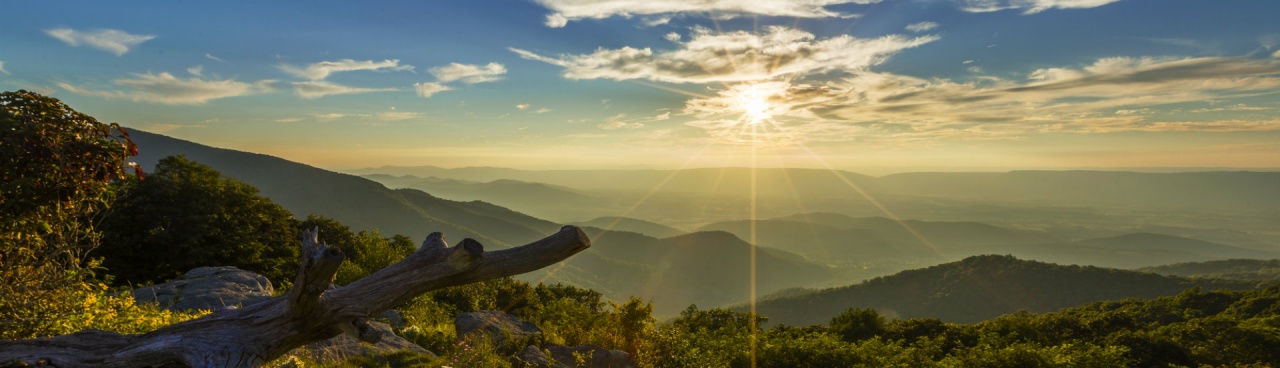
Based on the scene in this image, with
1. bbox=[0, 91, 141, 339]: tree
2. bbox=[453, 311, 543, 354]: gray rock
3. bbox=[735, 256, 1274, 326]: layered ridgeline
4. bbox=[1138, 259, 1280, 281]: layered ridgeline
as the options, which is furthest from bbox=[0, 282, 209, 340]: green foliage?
bbox=[1138, 259, 1280, 281]: layered ridgeline

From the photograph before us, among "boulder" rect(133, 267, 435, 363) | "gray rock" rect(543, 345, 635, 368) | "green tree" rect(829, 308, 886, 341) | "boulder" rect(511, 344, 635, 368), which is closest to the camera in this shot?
"boulder" rect(133, 267, 435, 363)

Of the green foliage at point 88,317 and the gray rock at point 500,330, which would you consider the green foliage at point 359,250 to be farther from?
the green foliage at point 88,317

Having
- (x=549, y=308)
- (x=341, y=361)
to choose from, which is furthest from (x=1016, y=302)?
(x=341, y=361)

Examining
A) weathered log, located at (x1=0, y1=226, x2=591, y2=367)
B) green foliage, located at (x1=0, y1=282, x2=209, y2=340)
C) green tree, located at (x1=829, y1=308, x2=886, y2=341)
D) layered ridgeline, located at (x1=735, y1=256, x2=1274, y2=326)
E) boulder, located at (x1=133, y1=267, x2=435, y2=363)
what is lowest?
layered ridgeline, located at (x1=735, y1=256, x2=1274, y2=326)

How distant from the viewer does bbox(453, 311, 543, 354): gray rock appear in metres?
11.1

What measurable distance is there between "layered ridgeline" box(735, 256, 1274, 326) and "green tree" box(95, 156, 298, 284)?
11678 centimetres

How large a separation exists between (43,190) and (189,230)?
754 inches

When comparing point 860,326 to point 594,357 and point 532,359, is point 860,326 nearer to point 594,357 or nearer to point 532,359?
point 594,357

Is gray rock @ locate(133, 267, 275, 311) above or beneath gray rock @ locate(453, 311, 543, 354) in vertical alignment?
above

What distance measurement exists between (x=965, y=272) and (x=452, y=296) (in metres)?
162

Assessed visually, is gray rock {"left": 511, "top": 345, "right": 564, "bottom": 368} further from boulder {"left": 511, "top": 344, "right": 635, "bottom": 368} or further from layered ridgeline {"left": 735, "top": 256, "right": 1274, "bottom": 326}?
layered ridgeline {"left": 735, "top": 256, "right": 1274, "bottom": 326}

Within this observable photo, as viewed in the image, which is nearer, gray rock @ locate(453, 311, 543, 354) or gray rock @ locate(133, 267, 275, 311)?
gray rock @ locate(453, 311, 543, 354)

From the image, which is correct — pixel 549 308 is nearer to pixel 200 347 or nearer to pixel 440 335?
pixel 440 335

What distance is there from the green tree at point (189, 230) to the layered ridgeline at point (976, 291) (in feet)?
383
